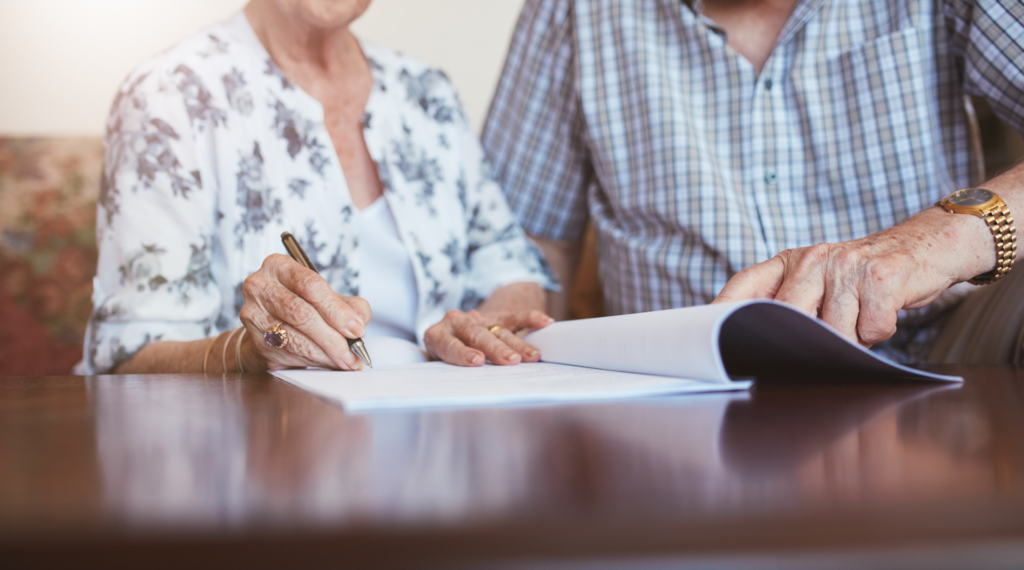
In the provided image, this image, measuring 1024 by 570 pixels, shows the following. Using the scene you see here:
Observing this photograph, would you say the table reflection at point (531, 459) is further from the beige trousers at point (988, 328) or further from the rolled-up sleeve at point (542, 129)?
the rolled-up sleeve at point (542, 129)

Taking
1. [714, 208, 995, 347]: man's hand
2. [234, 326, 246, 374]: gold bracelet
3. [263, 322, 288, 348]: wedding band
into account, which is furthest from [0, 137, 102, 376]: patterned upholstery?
[714, 208, 995, 347]: man's hand

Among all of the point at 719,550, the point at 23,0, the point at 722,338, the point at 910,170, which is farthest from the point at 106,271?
the point at 23,0

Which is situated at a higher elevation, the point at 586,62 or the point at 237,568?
the point at 586,62

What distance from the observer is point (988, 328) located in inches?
31.6

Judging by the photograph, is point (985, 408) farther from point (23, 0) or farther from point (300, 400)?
point (23, 0)

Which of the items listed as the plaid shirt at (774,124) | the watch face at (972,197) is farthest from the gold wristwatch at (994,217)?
the plaid shirt at (774,124)

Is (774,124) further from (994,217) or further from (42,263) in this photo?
(42,263)

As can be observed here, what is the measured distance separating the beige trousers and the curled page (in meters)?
0.39

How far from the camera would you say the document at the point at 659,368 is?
1.28 ft

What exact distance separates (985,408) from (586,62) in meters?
0.96

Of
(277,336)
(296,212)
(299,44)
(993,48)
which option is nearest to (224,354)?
(277,336)

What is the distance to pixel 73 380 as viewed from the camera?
578mm

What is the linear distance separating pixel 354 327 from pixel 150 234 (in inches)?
14.9

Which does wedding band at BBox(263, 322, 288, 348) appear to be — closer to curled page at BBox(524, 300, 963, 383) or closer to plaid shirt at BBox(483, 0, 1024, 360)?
curled page at BBox(524, 300, 963, 383)
